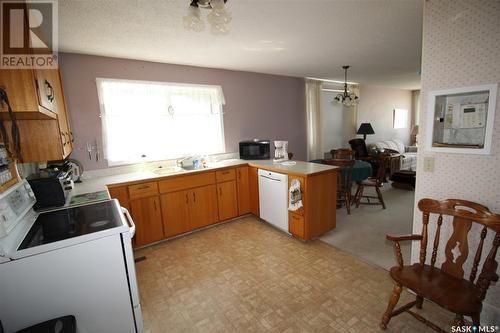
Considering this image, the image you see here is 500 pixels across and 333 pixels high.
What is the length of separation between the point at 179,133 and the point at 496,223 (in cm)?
338

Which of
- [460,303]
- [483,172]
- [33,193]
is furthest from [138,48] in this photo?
[460,303]

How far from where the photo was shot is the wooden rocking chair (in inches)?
48.5

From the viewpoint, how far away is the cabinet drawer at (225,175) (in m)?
3.24

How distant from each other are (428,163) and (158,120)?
3.13 metres

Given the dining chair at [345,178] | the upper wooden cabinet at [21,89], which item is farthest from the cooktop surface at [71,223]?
the dining chair at [345,178]

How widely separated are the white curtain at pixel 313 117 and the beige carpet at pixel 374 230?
169cm

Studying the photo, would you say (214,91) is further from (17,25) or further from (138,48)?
(17,25)

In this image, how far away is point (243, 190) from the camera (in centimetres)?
350

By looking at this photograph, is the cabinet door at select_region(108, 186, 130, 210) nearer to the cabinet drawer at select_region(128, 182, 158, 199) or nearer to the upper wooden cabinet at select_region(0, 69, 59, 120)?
the cabinet drawer at select_region(128, 182, 158, 199)

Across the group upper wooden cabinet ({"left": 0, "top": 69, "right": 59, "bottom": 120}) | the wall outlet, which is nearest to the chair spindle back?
the wall outlet

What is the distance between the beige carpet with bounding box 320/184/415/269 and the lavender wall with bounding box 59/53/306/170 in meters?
1.89

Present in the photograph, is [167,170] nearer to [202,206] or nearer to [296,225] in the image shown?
[202,206]

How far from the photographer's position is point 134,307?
1.50 m

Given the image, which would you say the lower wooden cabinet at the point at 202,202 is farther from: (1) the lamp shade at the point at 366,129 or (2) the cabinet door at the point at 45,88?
(1) the lamp shade at the point at 366,129
